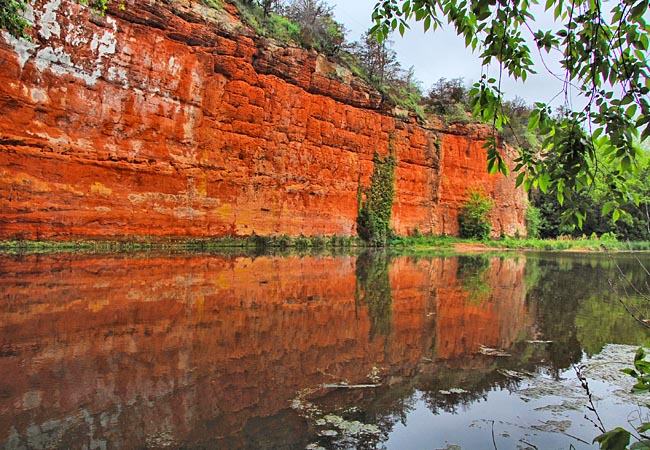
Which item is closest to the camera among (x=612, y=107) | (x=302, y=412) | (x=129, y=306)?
(x=612, y=107)

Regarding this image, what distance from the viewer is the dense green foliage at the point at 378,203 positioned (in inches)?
1264

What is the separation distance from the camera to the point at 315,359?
494 centimetres

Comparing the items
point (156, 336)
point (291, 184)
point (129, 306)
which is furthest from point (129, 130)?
point (156, 336)

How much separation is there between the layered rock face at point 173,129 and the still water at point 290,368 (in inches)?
404

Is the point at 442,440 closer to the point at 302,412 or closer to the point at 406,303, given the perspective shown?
the point at 302,412

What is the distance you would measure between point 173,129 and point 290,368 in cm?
1971

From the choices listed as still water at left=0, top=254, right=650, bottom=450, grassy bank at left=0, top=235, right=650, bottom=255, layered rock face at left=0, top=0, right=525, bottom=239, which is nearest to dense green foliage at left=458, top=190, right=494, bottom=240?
grassy bank at left=0, top=235, right=650, bottom=255

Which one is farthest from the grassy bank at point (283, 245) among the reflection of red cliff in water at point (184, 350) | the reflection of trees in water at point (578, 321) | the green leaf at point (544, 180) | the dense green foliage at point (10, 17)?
the dense green foliage at point (10, 17)

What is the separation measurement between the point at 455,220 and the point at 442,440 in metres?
38.4

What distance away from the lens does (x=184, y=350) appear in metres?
5.04

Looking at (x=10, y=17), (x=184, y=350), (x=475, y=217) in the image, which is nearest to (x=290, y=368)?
(x=184, y=350)

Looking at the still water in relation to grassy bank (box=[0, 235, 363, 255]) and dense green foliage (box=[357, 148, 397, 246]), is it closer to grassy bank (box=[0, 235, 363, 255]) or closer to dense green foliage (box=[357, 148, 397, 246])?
grassy bank (box=[0, 235, 363, 255])

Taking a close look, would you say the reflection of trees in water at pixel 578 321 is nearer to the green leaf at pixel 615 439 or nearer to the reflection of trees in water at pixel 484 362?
the reflection of trees in water at pixel 484 362

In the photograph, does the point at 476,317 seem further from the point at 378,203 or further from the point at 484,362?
the point at 378,203
